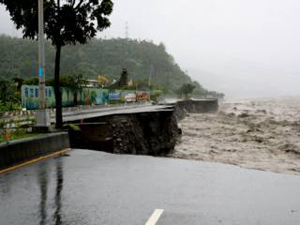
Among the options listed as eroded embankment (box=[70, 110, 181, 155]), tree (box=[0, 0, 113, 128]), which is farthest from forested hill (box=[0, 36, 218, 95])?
tree (box=[0, 0, 113, 128])

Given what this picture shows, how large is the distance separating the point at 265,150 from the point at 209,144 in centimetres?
551

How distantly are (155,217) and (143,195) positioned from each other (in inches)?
52.2

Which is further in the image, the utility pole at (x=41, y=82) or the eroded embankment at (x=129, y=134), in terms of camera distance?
the eroded embankment at (x=129, y=134)

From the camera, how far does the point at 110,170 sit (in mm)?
9375

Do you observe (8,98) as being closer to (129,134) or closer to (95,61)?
(129,134)

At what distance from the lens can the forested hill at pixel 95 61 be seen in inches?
4515

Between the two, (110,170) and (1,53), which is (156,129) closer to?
(110,170)

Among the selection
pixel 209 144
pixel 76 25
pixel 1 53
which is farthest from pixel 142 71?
pixel 76 25

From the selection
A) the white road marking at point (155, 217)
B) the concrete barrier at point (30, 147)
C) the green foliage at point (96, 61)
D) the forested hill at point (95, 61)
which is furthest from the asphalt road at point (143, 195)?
the green foliage at point (96, 61)

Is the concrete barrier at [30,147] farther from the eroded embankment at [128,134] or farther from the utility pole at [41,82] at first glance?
the eroded embankment at [128,134]

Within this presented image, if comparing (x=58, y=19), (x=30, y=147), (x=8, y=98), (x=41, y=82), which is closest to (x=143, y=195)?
(x=30, y=147)

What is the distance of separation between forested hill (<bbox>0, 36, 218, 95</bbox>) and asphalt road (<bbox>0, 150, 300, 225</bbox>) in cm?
8860

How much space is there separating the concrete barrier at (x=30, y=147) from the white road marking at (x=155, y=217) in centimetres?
526

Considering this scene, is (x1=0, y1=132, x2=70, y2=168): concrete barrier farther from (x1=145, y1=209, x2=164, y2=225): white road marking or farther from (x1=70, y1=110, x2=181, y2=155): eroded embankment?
(x1=145, y1=209, x2=164, y2=225): white road marking
